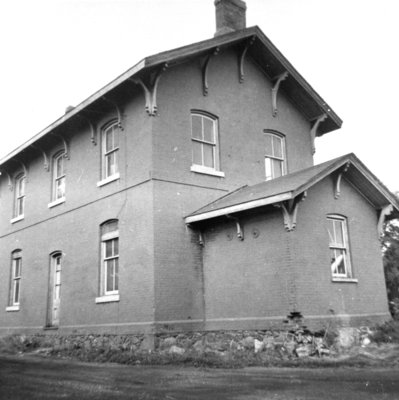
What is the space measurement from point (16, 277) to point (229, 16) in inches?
481

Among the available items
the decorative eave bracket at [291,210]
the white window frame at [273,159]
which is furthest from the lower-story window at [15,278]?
the decorative eave bracket at [291,210]

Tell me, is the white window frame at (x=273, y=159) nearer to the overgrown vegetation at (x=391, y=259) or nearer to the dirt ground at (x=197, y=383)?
the overgrown vegetation at (x=391, y=259)

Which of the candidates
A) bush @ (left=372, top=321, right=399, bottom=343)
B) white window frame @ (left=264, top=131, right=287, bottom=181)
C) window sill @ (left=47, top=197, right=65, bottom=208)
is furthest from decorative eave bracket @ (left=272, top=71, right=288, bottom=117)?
window sill @ (left=47, top=197, right=65, bottom=208)

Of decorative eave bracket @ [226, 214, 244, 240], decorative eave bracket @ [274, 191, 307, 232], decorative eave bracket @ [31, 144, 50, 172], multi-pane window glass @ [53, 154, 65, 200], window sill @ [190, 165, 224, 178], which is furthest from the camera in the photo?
decorative eave bracket @ [31, 144, 50, 172]

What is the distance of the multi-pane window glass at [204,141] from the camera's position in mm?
14703

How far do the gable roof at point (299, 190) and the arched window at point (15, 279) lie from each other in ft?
30.6

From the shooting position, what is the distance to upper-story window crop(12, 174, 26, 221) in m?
20.6

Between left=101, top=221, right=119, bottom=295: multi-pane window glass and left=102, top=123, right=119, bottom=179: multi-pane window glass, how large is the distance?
1.56m

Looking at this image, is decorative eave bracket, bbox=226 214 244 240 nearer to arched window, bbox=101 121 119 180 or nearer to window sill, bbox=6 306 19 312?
arched window, bbox=101 121 119 180

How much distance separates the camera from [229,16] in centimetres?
1730

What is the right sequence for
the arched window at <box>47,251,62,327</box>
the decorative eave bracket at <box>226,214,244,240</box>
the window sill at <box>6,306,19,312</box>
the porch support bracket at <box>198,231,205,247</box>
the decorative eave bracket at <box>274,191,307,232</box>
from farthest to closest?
the window sill at <box>6,306,19,312</box> < the arched window at <box>47,251,62,327</box> < the porch support bracket at <box>198,231,205,247</box> < the decorative eave bracket at <box>226,214,244,240</box> < the decorative eave bracket at <box>274,191,307,232</box>

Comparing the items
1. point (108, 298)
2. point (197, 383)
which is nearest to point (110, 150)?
point (108, 298)

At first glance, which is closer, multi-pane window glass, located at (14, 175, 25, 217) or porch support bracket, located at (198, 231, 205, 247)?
porch support bracket, located at (198, 231, 205, 247)

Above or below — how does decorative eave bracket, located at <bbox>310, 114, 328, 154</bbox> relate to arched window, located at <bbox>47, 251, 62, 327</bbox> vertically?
above
